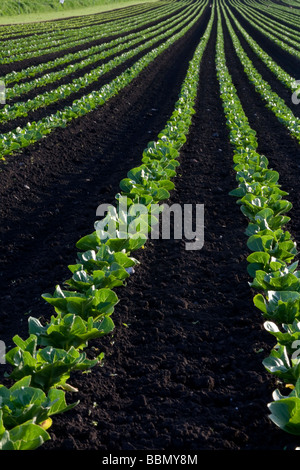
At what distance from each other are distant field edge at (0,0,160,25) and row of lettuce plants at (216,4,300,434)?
34.1 meters

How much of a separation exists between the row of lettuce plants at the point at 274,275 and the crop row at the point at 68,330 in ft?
3.78

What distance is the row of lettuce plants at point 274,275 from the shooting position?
269 centimetres

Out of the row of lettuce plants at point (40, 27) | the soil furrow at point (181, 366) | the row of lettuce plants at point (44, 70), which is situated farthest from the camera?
the row of lettuce plants at point (40, 27)

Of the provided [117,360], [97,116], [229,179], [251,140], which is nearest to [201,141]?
[251,140]

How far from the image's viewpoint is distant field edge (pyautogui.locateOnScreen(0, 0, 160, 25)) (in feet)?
124

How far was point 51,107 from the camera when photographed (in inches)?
480

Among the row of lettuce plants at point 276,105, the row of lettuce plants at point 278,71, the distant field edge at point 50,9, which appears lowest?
the row of lettuce plants at point 276,105

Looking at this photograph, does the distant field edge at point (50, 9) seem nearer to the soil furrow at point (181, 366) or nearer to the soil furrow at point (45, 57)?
the soil furrow at point (45, 57)

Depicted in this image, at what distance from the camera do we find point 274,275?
3.89 meters

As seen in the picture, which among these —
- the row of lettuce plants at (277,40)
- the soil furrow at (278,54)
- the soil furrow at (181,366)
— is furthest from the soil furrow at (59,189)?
the row of lettuce plants at (277,40)

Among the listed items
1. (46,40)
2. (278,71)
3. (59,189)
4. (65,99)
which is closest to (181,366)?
(59,189)

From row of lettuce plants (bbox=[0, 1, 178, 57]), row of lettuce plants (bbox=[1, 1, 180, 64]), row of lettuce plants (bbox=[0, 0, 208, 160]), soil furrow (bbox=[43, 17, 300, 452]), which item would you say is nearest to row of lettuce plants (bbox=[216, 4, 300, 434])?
soil furrow (bbox=[43, 17, 300, 452])

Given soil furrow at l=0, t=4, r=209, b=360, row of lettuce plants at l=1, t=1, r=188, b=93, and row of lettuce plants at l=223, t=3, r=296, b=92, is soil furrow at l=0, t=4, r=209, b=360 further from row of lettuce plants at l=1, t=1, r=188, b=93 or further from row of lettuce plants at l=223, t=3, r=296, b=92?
row of lettuce plants at l=223, t=3, r=296, b=92
